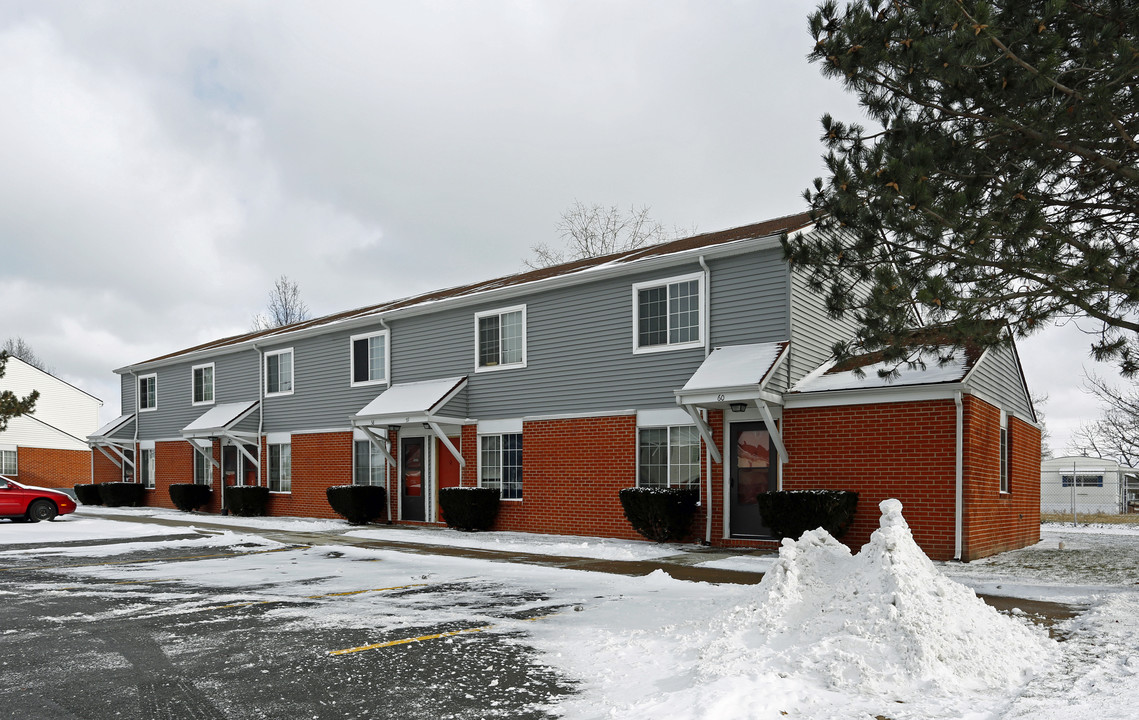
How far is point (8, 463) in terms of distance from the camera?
3994 cm

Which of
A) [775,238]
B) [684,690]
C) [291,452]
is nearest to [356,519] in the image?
[291,452]

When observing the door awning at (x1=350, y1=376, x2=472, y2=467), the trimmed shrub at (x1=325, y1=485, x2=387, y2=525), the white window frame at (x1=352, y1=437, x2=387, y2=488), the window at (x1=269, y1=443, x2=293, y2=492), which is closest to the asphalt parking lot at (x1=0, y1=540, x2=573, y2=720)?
the door awning at (x1=350, y1=376, x2=472, y2=467)

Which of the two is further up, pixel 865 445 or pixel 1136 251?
pixel 1136 251

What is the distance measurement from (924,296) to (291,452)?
19.5 metres

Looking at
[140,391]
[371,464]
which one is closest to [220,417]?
[371,464]

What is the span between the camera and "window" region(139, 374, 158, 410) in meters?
30.2

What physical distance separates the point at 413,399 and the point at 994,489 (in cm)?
1188

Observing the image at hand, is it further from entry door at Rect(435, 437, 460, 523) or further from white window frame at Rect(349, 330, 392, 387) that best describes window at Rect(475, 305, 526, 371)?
white window frame at Rect(349, 330, 392, 387)

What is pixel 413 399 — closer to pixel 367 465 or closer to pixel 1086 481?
pixel 367 465

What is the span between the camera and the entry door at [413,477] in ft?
66.2

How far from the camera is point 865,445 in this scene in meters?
13.5

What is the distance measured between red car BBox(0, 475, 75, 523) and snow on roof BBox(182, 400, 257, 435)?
3.98 meters

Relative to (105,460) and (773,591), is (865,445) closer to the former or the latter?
(773,591)

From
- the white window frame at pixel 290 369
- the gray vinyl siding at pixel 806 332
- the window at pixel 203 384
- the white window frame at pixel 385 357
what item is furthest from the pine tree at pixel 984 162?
the window at pixel 203 384
